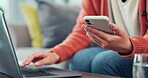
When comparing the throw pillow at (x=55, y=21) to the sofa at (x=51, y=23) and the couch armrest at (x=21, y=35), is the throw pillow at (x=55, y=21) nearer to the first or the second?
the sofa at (x=51, y=23)

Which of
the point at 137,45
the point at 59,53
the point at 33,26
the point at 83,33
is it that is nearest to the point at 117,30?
the point at 137,45

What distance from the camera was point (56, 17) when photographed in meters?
2.17

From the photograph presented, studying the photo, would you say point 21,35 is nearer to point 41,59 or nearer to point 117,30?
point 41,59

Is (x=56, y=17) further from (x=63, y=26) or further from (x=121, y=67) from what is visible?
(x=121, y=67)

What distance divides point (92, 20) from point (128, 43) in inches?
8.0

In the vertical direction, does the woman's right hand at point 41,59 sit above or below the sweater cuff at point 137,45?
below

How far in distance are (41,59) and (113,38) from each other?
0.36 m

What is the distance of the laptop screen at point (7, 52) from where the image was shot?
2.36 ft

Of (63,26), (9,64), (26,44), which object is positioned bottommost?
(26,44)

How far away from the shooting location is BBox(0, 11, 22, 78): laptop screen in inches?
28.4

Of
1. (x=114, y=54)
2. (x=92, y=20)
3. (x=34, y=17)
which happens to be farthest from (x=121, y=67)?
(x=34, y=17)

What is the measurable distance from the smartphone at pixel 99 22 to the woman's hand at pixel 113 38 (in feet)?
0.05

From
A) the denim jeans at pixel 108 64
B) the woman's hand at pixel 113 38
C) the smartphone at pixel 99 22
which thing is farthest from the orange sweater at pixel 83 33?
the smartphone at pixel 99 22

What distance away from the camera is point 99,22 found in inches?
30.3
